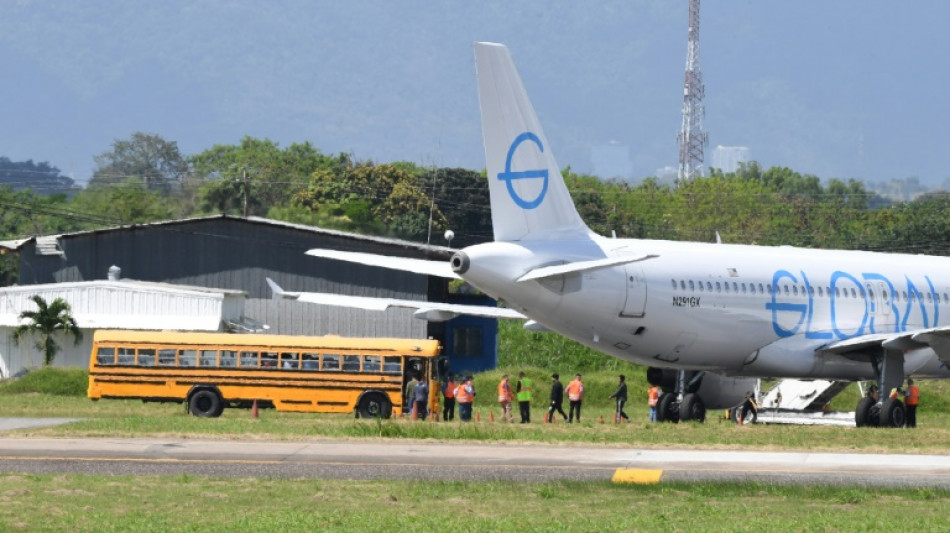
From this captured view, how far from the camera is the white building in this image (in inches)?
2398

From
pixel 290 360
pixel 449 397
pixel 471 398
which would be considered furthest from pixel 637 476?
pixel 290 360

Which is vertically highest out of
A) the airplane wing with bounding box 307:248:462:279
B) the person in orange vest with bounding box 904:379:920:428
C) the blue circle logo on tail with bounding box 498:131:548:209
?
the blue circle logo on tail with bounding box 498:131:548:209

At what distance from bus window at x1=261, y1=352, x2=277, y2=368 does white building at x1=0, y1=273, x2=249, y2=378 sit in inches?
635

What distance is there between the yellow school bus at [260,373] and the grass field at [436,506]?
20.9 m

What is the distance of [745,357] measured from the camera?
127 feet

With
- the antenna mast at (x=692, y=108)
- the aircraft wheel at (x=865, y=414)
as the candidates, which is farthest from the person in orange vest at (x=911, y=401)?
the antenna mast at (x=692, y=108)

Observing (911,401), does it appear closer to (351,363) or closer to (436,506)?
(351,363)

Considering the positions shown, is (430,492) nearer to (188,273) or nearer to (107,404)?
(107,404)

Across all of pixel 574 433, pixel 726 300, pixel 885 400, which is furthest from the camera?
pixel 885 400

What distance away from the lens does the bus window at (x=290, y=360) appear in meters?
44.3

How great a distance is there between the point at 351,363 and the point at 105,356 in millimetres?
7249

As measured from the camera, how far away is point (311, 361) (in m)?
44.5

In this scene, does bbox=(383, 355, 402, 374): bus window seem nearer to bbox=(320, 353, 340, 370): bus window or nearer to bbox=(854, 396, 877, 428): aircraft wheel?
bbox=(320, 353, 340, 370): bus window

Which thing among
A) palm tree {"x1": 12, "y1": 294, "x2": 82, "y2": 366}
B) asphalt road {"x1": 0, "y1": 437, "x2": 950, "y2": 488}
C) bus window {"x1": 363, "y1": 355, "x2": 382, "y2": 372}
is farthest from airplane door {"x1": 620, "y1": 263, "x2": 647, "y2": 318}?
palm tree {"x1": 12, "y1": 294, "x2": 82, "y2": 366}
